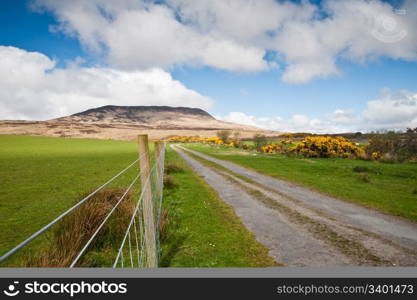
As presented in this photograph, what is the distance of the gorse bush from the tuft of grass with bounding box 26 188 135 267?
33826 mm

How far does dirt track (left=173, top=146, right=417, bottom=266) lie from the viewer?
6.14 metres

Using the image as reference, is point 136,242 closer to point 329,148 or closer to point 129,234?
point 129,234

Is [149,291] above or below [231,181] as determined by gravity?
above

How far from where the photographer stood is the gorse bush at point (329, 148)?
3591 cm

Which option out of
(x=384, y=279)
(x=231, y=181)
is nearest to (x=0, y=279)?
(x=384, y=279)

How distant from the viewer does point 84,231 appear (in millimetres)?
5695

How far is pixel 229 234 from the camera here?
26.0 feet

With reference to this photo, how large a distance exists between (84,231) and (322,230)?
6590 mm

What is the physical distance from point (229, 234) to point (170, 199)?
5304 mm

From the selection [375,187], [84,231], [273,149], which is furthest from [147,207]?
[273,149]

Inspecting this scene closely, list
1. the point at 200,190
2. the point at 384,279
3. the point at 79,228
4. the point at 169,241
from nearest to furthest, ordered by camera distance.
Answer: the point at 384,279, the point at 79,228, the point at 169,241, the point at 200,190

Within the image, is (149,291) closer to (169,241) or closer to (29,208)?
(169,241)

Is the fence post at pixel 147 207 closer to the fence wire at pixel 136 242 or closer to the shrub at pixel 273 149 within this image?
the fence wire at pixel 136 242

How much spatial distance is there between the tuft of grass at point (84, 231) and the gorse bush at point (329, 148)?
33.8 meters
